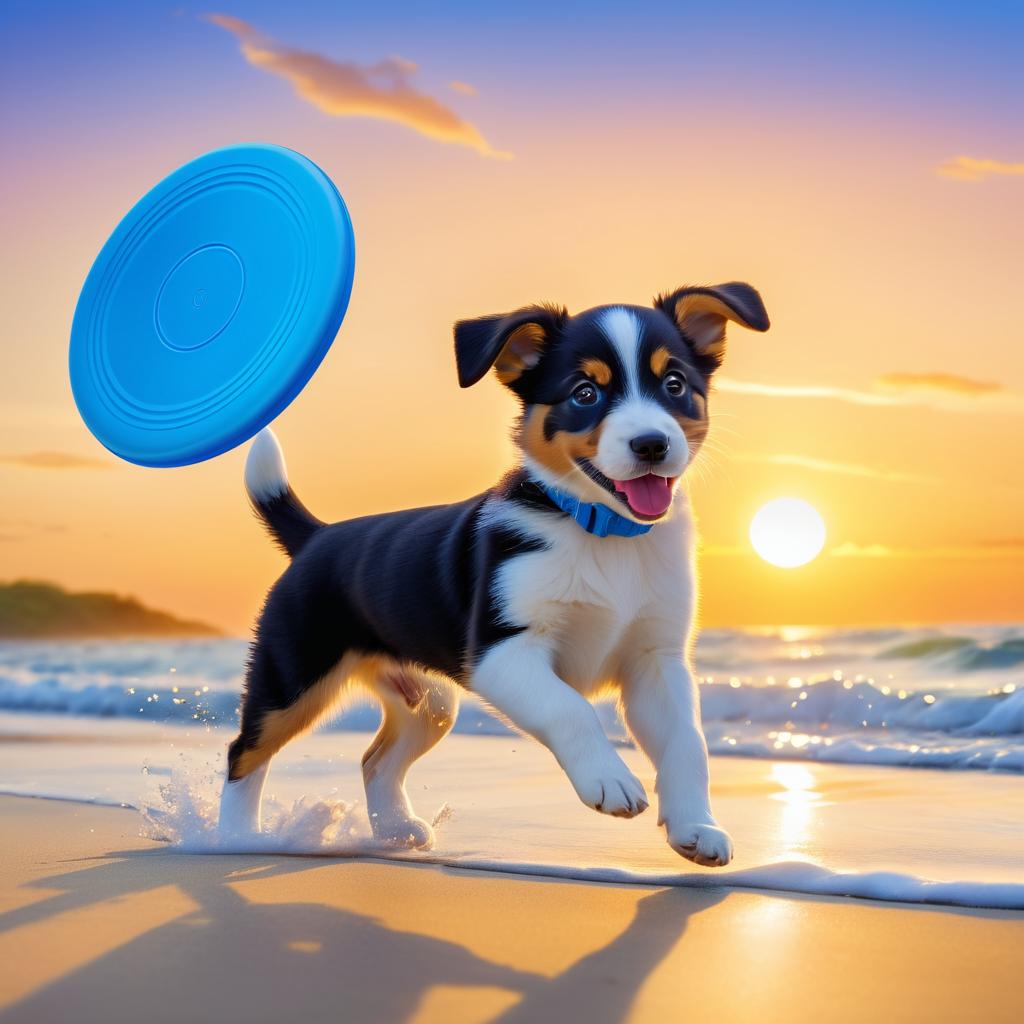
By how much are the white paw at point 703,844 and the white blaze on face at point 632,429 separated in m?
0.94

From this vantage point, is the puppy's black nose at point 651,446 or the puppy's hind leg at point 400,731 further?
the puppy's hind leg at point 400,731

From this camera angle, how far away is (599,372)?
12.4 feet

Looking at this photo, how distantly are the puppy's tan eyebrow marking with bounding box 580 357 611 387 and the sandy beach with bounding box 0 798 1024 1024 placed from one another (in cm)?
136

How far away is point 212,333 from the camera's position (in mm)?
4973

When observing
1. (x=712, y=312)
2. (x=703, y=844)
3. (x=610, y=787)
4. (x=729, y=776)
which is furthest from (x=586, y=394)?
(x=729, y=776)

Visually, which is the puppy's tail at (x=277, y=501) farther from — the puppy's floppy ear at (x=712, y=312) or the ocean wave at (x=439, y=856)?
the puppy's floppy ear at (x=712, y=312)

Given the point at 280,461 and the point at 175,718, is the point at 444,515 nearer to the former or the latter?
the point at 280,461

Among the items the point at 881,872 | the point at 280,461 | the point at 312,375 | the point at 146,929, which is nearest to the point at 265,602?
the point at 280,461

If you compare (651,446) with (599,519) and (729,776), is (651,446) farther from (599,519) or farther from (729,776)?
(729,776)

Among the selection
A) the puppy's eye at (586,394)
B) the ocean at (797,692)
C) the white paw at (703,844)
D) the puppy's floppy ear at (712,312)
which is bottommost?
the ocean at (797,692)

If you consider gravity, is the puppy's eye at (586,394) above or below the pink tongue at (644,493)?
above

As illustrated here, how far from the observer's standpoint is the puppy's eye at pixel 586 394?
3.79m

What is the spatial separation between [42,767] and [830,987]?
5.37 metres

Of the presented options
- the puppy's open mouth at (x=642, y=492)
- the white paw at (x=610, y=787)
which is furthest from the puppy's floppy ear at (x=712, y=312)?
the white paw at (x=610, y=787)
